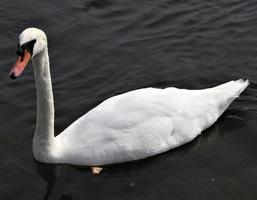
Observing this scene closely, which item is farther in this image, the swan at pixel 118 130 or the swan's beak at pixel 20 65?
the swan at pixel 118 130

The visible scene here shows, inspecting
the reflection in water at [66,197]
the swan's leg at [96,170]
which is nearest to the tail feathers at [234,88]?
the swan's leg at [96,170]

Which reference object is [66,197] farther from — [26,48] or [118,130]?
[26,48]

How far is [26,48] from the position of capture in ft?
24.4

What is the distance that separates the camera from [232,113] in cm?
A: 1021

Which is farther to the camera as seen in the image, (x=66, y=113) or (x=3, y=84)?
(x=3, y=84)

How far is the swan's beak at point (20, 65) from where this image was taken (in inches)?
289

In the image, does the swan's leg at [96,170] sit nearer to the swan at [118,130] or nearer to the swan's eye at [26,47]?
the swan at [118,130]

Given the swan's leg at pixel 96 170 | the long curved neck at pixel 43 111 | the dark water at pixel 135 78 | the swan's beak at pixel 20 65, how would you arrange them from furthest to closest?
the swan's leg at pixel 96 170, the dark water at pixel 135 78, the long curved neck at pixel 43 111, the swan's beak at pixel 20 65

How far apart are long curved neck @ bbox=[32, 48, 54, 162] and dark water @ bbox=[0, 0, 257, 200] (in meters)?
0.30

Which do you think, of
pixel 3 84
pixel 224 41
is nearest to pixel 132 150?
pixel 3 84

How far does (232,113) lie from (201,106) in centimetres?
95

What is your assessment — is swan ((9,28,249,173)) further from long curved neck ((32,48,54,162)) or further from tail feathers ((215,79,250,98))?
tail feathers ((215,79,250,98))

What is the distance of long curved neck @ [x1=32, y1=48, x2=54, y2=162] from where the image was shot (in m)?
7.97

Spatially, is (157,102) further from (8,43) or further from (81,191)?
(8,43)
